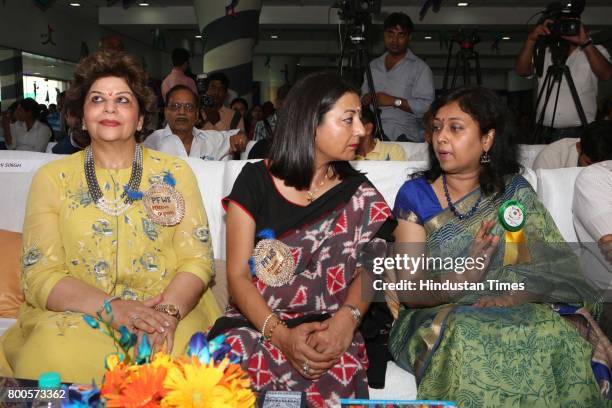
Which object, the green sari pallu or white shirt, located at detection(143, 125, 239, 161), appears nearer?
the green sari pallu

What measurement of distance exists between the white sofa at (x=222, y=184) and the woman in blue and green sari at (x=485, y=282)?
282 millimetres

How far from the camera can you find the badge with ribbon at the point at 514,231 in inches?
78.2

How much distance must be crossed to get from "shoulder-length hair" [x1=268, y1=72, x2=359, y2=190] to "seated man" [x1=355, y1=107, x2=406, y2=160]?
156 cm

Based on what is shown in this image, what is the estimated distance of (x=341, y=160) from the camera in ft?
6.87

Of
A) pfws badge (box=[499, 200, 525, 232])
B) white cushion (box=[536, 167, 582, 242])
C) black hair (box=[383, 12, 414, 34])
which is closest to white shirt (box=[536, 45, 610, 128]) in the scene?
black hair (box=[383, 12, 414, 34])

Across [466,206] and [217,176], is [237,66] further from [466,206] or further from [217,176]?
[466,206]

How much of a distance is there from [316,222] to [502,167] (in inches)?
27.7

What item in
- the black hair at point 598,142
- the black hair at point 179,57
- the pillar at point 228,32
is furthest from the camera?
the pillar at point 228,32

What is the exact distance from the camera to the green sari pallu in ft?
5.93

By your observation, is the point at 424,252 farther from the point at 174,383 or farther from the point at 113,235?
the point at 174,383

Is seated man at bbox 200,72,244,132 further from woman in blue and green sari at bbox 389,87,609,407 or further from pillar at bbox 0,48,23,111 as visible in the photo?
pillar at bbox 0,48,23,111

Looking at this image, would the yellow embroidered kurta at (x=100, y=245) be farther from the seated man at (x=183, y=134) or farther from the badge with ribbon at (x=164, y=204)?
the seated man at (x=183, y=134)

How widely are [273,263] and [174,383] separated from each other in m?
0.99

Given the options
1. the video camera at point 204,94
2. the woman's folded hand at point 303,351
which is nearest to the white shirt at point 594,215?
the woman's folded hand at point 303,351
